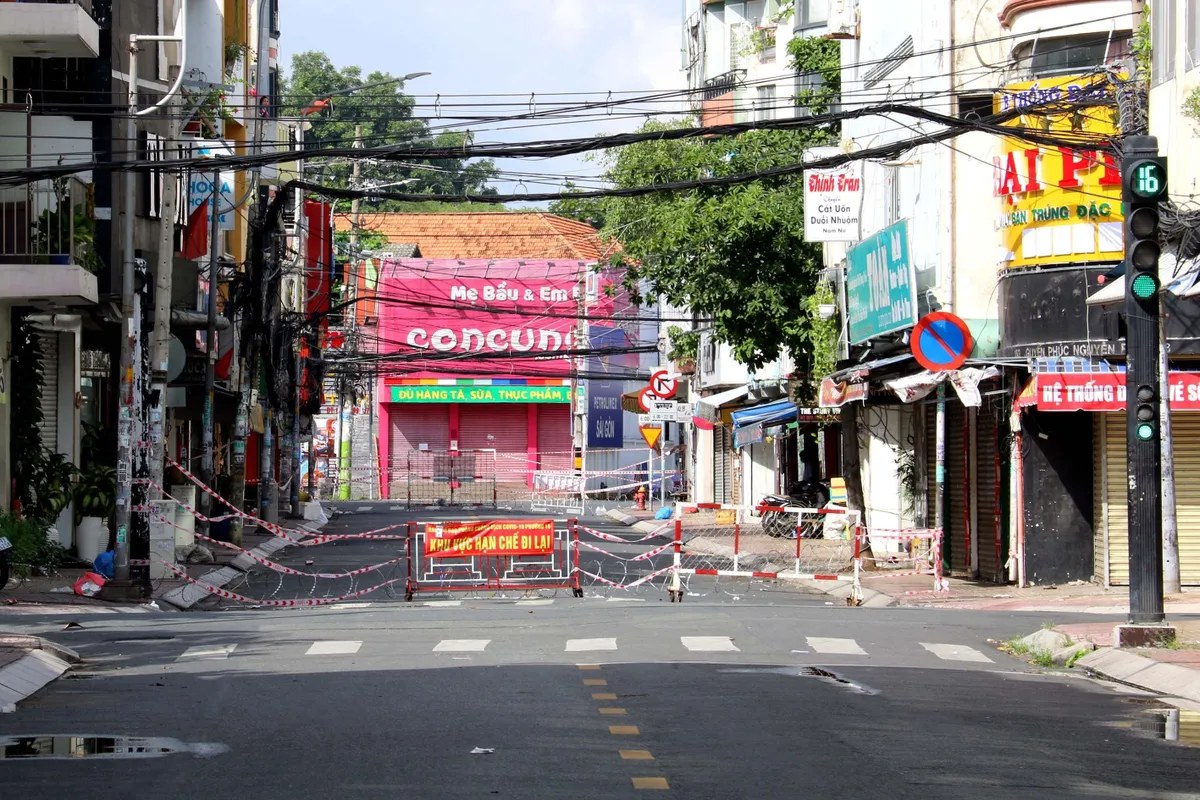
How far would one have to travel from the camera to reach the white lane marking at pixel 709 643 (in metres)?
15.5

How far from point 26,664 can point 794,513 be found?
24.4 m

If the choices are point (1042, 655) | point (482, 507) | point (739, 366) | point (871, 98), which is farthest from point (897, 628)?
point (482, 507)

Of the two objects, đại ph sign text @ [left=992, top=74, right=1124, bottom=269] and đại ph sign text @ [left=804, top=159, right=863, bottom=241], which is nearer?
đại ph sign text @ [left=992, top=74, right=1124, bottom=269]

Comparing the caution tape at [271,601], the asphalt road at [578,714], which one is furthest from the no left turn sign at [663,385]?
the asphalt road at [578,714]

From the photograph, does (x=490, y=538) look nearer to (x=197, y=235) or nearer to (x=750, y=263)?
(x=750, y=263)

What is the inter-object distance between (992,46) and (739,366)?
25.6 meters

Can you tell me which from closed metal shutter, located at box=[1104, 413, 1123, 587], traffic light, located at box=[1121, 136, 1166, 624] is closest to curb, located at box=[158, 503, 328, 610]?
traffic light, located at box=[1121, 136, 1166, 624]

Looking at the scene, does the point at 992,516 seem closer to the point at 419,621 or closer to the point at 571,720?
the point at 419,621

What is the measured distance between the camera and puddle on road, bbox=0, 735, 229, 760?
9656 millimetres

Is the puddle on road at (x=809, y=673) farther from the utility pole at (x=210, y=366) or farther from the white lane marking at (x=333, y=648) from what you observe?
the utility pole at (x=210, y=366)

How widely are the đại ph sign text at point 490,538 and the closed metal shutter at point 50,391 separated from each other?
883cm

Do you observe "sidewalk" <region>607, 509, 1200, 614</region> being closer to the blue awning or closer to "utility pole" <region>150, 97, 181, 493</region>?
"utility pole" <region>150, 97, 181, 493</region>

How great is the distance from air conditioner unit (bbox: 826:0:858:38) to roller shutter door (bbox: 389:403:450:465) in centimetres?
4621

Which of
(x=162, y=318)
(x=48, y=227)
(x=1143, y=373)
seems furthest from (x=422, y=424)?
(x=1143, y=373)
